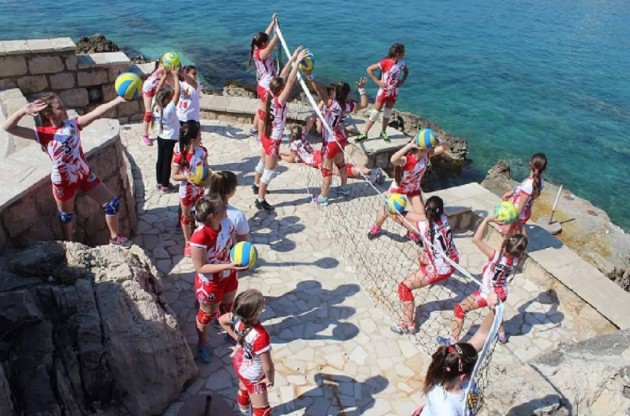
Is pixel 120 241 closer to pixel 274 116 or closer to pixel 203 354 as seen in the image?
pixel 203 354

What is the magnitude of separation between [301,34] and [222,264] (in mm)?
24937

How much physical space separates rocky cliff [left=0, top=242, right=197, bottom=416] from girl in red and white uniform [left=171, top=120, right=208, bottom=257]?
1.51 meters

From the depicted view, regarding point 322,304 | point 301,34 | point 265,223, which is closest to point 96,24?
point 301,34

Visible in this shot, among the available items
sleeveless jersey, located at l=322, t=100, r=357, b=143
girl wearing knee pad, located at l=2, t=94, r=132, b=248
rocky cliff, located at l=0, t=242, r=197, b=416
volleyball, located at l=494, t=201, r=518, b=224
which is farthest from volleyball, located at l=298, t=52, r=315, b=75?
rocky cliff, located at l=0, t=242, r=197, b=416

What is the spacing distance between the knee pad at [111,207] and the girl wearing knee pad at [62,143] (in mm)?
→ 218

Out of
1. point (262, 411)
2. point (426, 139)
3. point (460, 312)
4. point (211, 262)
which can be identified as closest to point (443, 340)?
point (460, 312)

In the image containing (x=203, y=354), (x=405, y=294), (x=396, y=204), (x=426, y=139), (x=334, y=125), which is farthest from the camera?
(x=334, y=125)

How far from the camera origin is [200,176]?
6.93 meters

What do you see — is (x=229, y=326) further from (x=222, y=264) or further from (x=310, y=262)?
(x=310, y=262)

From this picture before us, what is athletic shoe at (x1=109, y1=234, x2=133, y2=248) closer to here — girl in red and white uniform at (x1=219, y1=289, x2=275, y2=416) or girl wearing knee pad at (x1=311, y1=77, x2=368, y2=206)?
girl in red and white uniform at (x1=219, y1=289, x2=275, y2=416)

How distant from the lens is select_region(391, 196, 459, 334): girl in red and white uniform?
257 inches

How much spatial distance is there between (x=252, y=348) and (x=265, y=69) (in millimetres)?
7047

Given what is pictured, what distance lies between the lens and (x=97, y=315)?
5219 mm

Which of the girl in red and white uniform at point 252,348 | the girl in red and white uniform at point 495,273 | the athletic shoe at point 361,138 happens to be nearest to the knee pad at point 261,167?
the athletic shoe at point 361,138
